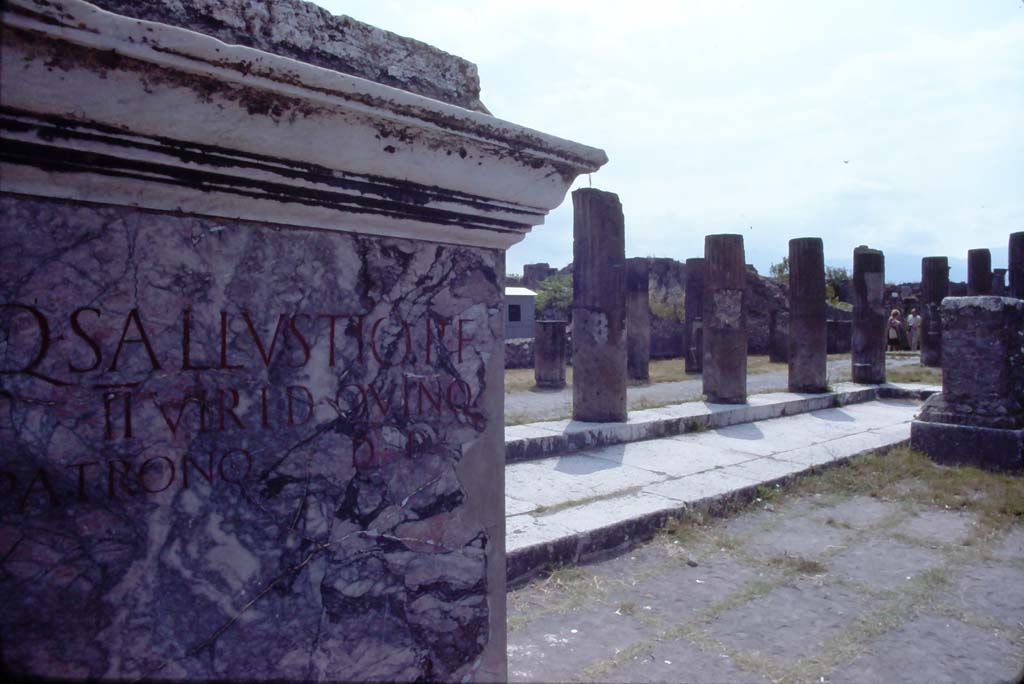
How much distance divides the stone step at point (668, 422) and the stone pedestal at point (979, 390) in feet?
7.39

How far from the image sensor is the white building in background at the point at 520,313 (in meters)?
24.0

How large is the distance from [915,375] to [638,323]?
5721 millimetres

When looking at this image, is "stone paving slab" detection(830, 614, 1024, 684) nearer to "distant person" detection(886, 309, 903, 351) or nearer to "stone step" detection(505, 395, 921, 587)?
"stone step" detection(505, 395, 921, 587)

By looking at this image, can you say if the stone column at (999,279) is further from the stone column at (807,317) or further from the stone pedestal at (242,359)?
the stone pedestal at (242,359)

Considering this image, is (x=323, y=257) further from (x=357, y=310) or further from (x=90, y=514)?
(x=90, y=514)

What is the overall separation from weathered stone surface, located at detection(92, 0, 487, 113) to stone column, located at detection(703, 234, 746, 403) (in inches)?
344

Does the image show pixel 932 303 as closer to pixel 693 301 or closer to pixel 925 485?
pixel 693 301

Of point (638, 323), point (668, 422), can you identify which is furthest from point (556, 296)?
point (668, 422)

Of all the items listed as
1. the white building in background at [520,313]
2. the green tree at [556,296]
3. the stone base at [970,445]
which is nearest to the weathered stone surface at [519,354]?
the green tree at [556,296]

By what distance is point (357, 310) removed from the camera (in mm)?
1351

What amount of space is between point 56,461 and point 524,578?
2.97 m

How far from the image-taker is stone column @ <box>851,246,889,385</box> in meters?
12.5

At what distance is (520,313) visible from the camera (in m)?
24.2

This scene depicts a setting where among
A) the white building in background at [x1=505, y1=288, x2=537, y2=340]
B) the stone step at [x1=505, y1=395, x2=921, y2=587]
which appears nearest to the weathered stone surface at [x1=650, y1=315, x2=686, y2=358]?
the white building in background at [x1=505, y1=288, x2=537, y2=340]
